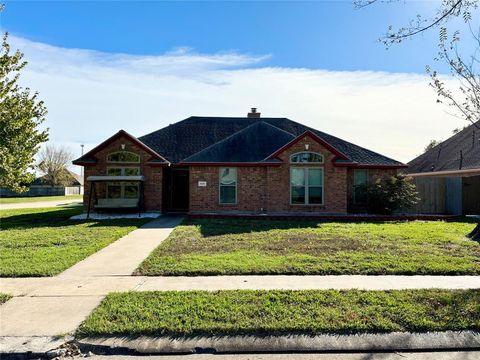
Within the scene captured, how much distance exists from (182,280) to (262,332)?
2.56 meters

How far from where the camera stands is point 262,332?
178 inches

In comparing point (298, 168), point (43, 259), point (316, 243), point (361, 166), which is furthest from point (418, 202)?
point (43, 259)

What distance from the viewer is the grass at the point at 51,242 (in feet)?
25.1

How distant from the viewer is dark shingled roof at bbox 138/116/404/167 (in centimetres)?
1922

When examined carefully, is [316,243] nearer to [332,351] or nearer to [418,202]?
[332,351]

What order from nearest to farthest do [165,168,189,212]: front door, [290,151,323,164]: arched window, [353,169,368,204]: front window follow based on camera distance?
[290,151,323,164]: arched window
[353,169,368,204]: front window
[165,168,189,212]: front door

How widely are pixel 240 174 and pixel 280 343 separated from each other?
1358 cm

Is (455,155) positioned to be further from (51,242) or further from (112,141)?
(51,242)

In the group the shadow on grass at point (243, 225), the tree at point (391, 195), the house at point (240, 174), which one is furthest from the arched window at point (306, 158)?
the shadow on grass at point (243, 225)

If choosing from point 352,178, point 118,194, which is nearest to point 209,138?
point 118,194

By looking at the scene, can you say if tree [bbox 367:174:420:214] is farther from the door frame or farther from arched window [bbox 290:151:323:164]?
the door frame

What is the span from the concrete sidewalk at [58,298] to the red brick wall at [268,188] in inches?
317

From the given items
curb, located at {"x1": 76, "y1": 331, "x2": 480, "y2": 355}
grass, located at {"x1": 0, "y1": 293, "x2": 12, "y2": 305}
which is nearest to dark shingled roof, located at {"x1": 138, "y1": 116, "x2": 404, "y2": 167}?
grass, located at {"x1": 0, "y1": 293, "x2": 12, "y2": 305}

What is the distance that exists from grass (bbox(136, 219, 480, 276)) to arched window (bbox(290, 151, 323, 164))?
4.31 m
